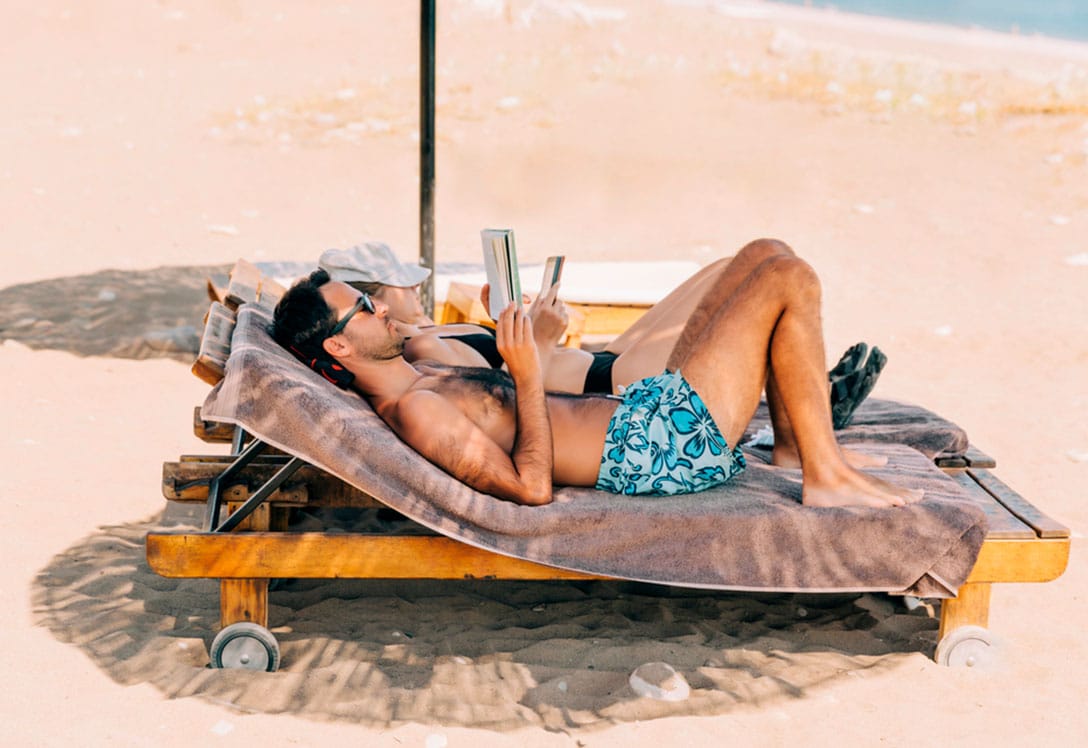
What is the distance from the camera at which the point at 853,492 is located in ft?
10.9

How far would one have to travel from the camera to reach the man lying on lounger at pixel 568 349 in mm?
3957

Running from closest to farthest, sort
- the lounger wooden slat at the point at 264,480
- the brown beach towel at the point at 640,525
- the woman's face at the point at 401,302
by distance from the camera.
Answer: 1. the brown beach towel at the point at 640,525
2. the lounger wooden slat at the point at 264,480
3. the woman's face at the point at 401,302

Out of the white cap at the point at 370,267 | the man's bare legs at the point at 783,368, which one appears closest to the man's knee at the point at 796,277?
the man's bare legs at the point at 783,368

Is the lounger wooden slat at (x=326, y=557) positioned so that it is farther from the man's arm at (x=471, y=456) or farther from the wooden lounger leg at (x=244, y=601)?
the man's arm at (x=471, y=456)

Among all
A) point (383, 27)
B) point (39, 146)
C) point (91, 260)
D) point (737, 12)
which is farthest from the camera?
point (737, 12)

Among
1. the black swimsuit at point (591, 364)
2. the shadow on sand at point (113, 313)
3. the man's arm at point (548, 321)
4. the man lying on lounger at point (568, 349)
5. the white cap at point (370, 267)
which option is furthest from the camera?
the shadow on sand at point (113, 313)

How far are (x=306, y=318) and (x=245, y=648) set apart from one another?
94 centimetres

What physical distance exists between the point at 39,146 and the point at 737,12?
50.1 feet

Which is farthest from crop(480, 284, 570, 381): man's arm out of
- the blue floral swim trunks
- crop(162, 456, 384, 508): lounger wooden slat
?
crop(162, 456, 384, 508): lounger wooden slat

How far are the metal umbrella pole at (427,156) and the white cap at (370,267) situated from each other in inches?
67.5

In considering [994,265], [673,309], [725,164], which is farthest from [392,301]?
[725,164]

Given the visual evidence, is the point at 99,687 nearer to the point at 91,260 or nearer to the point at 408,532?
the point at 408,532

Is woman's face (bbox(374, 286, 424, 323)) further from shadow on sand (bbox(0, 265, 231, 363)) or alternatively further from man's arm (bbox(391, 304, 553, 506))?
shadow on sand (bbox(0, 265, 231, 363))

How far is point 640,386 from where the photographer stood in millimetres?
3496
